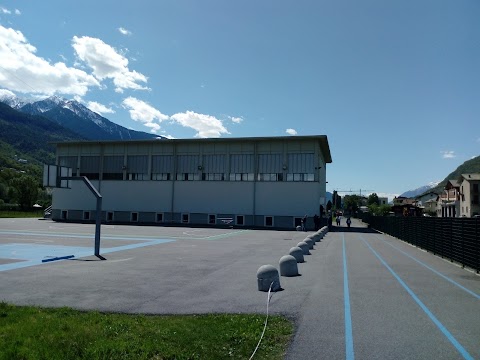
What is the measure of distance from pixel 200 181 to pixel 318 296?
1637 inches

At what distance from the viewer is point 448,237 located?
17234mm

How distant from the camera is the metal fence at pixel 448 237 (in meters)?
13.7

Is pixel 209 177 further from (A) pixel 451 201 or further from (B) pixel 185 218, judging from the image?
(A) pixel 451 201

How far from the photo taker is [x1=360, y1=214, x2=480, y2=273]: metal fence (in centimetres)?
1373

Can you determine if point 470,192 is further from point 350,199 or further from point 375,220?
point 350,199

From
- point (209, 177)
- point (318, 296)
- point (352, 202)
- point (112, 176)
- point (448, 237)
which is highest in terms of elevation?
point (112, 176)

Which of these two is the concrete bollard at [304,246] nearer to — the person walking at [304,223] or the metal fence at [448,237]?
the metal fence at [448,237]

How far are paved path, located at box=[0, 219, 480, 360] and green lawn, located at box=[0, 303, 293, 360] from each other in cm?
53

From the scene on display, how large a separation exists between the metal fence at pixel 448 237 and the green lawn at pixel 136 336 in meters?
9.91

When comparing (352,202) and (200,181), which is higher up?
Result: (352,202)

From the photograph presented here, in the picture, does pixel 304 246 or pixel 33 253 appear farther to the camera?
pixel 304 246

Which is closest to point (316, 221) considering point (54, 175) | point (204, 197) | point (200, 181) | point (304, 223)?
point (304, 223)

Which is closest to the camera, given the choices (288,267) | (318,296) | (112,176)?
(318,296)

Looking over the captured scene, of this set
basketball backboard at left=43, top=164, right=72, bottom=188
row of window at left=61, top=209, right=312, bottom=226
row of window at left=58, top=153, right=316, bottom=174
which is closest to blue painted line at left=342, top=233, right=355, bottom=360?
basketball backboard at left=43, top=164, right=72, bottom=188
